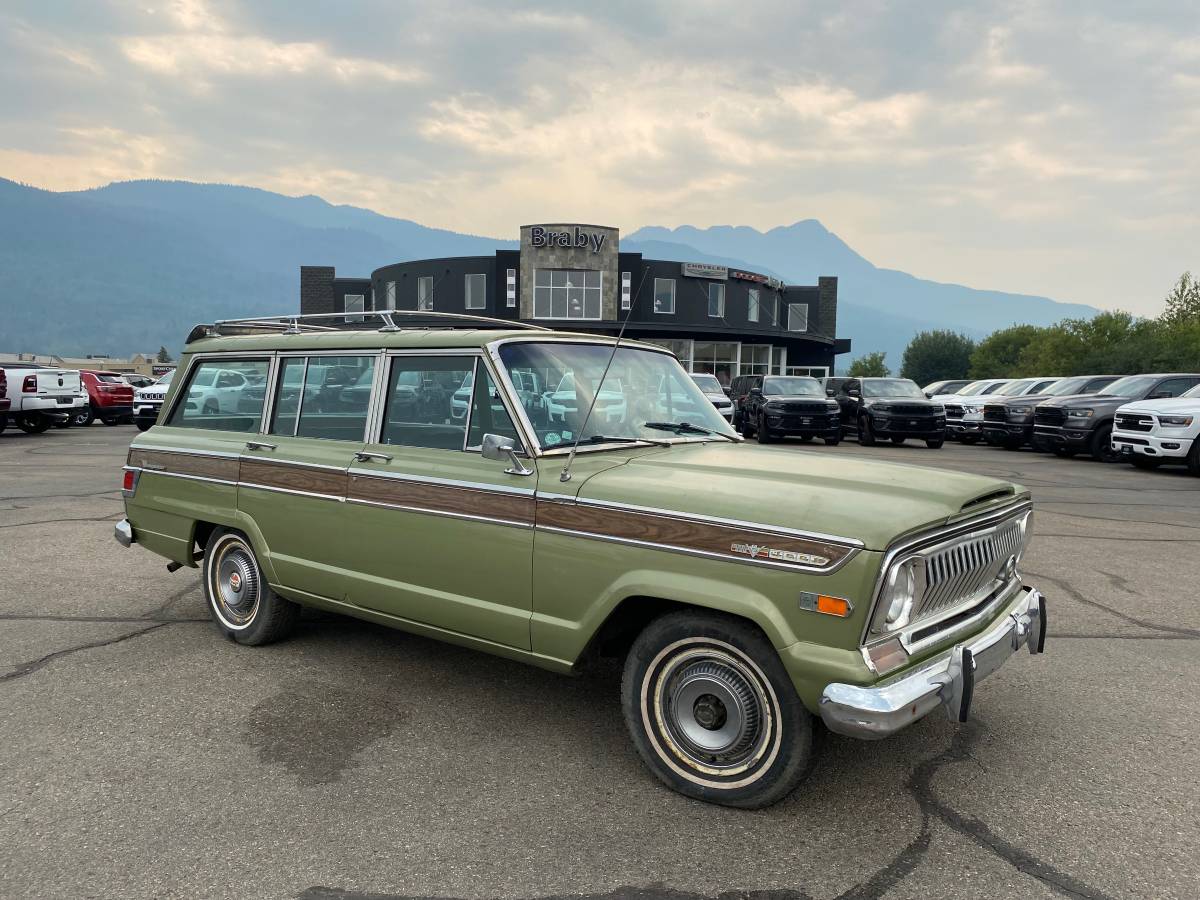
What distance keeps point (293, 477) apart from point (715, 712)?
8.65 ft

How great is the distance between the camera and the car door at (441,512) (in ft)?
11.7

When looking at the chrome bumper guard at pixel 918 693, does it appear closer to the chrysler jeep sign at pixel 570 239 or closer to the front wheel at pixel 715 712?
the front wheel at pixel 715 712

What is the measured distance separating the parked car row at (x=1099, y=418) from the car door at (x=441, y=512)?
14887mm

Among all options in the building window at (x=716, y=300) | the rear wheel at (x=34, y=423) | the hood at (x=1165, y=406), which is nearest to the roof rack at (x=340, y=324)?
the hood at (x=1165, y=406)

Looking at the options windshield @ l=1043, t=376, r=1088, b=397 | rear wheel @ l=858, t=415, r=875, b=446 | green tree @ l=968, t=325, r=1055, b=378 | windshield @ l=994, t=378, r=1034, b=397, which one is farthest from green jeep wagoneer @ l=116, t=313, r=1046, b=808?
green tree @ l=968, t=325, r=1055, b=378

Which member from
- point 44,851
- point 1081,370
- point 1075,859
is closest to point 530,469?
point 44,851

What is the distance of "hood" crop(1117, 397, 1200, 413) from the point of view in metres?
14.4

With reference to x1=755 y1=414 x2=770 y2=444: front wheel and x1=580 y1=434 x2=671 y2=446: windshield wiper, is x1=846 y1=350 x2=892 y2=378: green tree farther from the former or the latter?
x1=580 y1=434 x2=671 y2=446: windshield wiper

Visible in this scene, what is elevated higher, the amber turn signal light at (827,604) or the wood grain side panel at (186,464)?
the wood grain side panel at (186,464)

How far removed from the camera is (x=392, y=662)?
4660 millimetres

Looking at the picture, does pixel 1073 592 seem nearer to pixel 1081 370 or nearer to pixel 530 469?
pixel 530 469

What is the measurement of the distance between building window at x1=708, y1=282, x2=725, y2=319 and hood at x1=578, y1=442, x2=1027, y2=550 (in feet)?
181

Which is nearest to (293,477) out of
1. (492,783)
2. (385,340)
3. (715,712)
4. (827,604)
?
(385,340)

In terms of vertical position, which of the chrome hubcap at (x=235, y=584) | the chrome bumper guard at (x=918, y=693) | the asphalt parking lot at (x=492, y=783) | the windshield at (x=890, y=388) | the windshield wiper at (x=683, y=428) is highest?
the windshield at (x=890, y=388)
